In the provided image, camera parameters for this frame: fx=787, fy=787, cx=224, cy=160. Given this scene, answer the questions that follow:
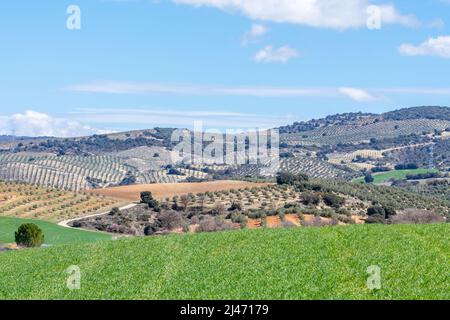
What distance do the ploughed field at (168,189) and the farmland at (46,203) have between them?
3.62m

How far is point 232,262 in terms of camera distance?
100 feet

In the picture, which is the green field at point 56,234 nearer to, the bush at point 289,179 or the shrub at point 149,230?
the shrub at point 149,230

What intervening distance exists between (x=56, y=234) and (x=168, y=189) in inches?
1655

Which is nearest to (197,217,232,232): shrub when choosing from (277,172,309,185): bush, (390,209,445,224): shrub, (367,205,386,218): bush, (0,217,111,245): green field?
(0,217,111,245): green field

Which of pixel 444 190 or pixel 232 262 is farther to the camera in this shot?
pixel 444 190

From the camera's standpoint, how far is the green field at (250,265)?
24656mm

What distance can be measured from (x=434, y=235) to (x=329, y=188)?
231ft

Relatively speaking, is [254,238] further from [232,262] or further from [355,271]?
[355,271]

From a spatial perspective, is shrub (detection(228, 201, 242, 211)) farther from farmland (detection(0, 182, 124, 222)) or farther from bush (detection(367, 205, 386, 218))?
farmland (detection(0, 182, 124, 222))

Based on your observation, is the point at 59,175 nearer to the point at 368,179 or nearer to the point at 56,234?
the point at 368,179

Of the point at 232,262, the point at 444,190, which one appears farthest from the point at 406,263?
the point at 444,190

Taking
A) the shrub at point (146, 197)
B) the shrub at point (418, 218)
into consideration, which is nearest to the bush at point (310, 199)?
the shrub at point (146, 197)

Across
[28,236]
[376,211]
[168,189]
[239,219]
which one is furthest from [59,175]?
[28,236]

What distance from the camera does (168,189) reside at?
113375mm
